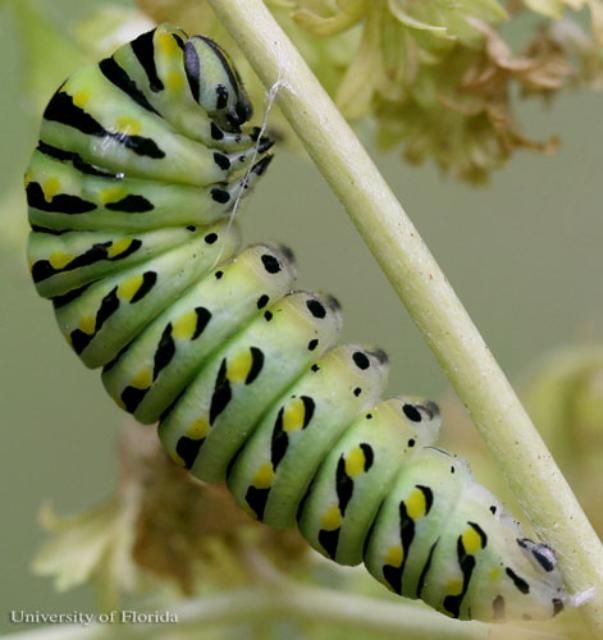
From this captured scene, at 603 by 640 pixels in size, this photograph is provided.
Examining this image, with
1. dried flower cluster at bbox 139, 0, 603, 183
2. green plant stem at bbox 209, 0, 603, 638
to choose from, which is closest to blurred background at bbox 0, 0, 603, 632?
dried flower cluster at bbox 139, 0, 603, 183

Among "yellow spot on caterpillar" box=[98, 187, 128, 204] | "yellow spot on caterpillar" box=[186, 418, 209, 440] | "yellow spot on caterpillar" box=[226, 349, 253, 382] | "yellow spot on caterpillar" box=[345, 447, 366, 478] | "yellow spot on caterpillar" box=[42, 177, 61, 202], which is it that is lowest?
"yellow spot on caterpillar" box=[345, 447, 366, 478]

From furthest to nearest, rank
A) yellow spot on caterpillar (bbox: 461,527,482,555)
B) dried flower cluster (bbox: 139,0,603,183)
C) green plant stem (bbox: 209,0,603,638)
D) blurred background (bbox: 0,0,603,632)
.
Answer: blurred background (bbox: 0,0,603,632) → dried flower cluster (bbox: 139,0,603,183) → yellow spot on caterpillar (bbox: 461,527,482,555) → green plant stem (bbox: 209,0,603,638)

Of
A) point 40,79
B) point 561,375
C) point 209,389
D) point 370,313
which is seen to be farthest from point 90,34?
point 370,313

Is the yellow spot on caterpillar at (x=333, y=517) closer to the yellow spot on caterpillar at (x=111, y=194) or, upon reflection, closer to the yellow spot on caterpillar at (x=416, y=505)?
the yellow spot on caterpillar at (x=416, y=505)

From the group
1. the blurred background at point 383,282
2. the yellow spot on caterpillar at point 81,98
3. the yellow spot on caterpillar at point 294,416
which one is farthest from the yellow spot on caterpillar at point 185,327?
the blurred background at point 383,282

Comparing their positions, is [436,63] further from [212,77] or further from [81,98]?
[81,98]

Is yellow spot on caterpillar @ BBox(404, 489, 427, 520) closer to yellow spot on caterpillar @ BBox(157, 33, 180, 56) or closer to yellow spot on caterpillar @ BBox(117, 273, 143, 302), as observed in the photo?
yellow spot on caterpillar @ BBox(117, 273, 143, 302)

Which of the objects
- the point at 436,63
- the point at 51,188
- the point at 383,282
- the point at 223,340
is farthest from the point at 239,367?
the point at 383,282
